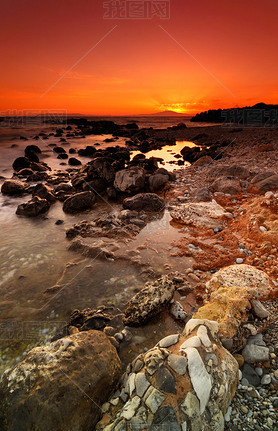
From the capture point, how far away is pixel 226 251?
4.91m

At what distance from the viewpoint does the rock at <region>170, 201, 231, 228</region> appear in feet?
20.2

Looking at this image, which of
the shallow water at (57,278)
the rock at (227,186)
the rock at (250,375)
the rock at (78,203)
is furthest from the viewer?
the rock at (227,186)

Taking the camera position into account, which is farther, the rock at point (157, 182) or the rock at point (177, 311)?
the rock at point (157, 182)

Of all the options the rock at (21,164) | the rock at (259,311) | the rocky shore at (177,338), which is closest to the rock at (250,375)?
the rocky shore at (177,338)

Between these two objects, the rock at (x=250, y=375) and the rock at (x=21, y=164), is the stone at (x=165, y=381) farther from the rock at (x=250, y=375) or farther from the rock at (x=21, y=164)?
the rock at (x=21, y=164)

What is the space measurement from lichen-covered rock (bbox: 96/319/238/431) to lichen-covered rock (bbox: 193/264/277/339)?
24.1 inches

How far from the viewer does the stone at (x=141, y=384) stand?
6.03 ft

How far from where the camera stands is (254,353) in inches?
100

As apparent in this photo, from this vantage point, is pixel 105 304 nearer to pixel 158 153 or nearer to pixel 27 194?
pixel 27 194

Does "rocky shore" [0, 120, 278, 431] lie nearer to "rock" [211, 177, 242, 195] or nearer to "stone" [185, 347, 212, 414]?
"stone" [185, 347, 212, 414]

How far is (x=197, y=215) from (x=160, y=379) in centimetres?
508

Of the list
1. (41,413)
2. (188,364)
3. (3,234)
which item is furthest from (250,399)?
(3,234)

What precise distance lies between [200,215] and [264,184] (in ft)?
9.26
